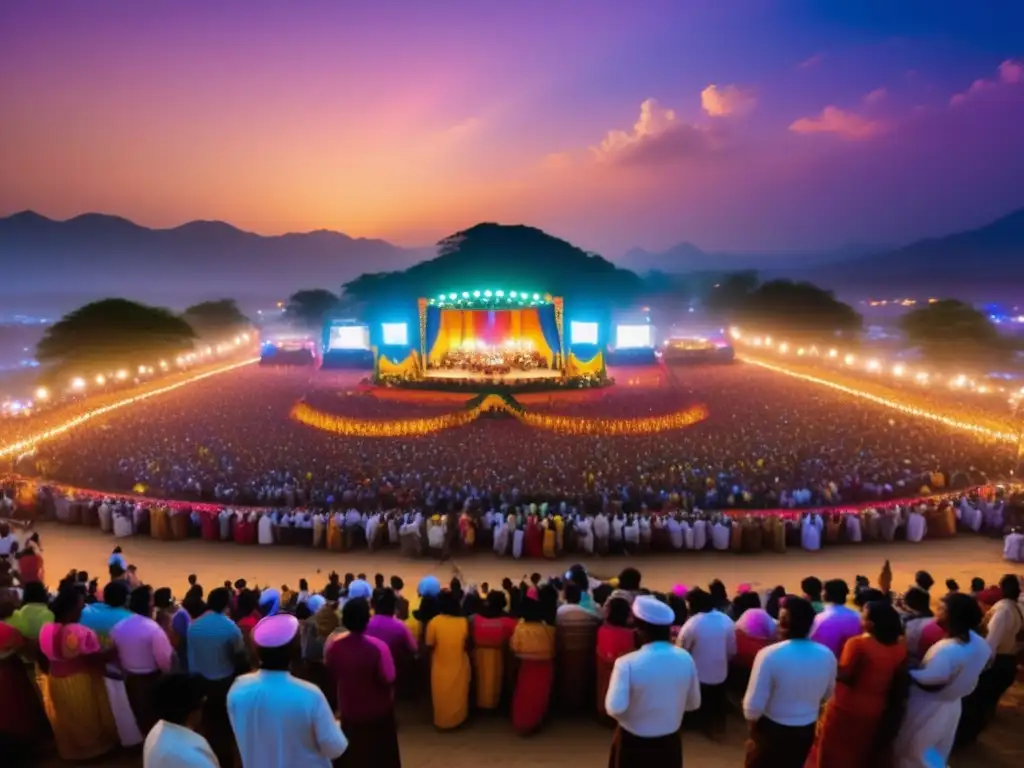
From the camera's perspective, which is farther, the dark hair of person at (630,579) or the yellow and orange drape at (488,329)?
the yellow and orange drape at (488,329)

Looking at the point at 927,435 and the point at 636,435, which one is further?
the point at 636,435

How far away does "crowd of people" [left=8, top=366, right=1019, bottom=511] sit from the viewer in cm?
1463

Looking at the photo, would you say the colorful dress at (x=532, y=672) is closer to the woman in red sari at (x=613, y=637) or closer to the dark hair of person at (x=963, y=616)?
the woman in red sari at (x=613, y=637)

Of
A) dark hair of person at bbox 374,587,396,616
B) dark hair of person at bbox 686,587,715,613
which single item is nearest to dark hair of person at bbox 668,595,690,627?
dark hair of person at bbox 686,587,715,613

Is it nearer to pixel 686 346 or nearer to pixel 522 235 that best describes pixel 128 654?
pixel 686 346

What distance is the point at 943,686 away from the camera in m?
4.17

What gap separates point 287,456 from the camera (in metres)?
18.0

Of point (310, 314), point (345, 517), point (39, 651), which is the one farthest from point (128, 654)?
point (310, 314)

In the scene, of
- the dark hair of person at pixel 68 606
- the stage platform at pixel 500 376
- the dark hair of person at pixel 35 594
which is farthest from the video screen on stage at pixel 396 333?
the dark hair of person at pixel 68 606

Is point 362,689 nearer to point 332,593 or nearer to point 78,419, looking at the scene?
point 332,593

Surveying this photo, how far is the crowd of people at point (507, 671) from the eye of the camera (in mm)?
3695

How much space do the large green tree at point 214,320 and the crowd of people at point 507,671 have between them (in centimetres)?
7328

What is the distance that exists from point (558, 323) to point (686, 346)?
39.9 ft

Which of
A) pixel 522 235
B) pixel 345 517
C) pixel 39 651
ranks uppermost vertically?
pixel 522 235
